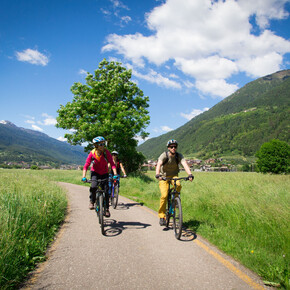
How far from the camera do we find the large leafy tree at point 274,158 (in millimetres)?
59531

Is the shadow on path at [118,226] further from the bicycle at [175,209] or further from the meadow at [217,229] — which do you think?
the meadow at [217,229]

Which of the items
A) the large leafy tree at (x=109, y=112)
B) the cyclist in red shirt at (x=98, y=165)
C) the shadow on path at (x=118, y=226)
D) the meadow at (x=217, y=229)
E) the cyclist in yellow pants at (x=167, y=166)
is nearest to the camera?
the meadow at (x=217, y=229)

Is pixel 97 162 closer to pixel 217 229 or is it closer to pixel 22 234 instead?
pixel 22 234

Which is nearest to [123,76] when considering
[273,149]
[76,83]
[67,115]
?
[76,83]

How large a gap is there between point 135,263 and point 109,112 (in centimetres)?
1829

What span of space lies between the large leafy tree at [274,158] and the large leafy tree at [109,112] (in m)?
50.5

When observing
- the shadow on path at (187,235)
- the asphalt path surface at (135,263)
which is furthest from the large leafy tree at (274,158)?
the asphalt path surface at (135,263)

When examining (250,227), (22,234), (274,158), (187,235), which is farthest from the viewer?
(274,158)

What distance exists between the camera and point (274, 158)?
198ft

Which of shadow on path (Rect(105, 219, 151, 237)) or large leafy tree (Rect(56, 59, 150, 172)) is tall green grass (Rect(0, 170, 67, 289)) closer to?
shadow on path (Rect(105, 219, 151, 237))

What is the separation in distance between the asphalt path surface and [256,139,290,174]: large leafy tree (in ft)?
214

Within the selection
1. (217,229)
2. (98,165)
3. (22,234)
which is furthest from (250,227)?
(22,234)

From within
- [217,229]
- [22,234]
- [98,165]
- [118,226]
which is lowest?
[118,226]

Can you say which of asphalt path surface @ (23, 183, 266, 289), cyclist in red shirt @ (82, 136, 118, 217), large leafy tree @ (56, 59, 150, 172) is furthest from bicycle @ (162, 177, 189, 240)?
large leafy tree @ (56, 59, 150, 172)
